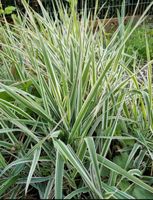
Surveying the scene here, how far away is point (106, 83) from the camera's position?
70.8 inches

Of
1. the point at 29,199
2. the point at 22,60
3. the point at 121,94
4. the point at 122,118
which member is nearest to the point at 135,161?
the point at 122,118

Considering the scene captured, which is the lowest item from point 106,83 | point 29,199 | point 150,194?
point 29,199

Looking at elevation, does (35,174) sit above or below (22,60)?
below

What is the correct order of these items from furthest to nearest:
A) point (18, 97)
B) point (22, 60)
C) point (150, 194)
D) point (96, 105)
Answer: point (22, 60) < point (96, 105) < point (18, 97) < point (150, 194)

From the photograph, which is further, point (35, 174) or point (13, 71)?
point (13, 71)

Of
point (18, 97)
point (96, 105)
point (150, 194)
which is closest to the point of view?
point (150, 194)

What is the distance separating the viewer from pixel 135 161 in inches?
67.8

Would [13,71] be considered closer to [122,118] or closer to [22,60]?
[22,60]

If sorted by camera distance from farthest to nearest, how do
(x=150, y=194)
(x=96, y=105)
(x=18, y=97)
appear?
(x=96, y=105)
(x=18, y=97)
(x=150, y=194)

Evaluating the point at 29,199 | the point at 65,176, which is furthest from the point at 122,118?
the point at 29,199

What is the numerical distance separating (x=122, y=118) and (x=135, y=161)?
0.63ft

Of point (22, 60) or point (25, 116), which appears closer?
point (25, 116)

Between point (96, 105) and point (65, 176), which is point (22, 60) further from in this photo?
point (65, 176)

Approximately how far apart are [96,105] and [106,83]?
0.37 feet
